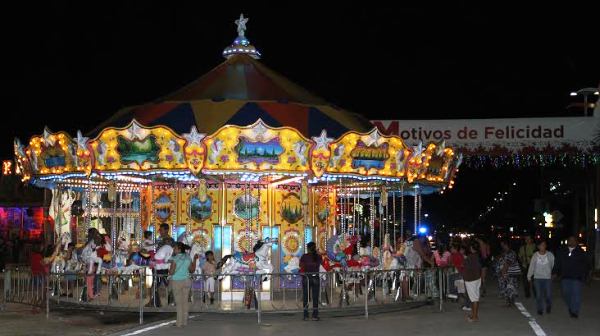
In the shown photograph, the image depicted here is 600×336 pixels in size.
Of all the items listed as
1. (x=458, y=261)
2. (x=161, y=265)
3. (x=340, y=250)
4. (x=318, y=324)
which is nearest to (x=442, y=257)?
(x=458, y=261)

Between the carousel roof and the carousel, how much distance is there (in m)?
0.04

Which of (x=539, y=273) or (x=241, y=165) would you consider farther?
(x=241, y=165)

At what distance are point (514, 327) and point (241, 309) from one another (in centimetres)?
515

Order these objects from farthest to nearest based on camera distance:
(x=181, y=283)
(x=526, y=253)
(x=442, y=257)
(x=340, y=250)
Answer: (x=526, y=253), (x=442, y=257), (x=340, y=250), (x=181, y=283)

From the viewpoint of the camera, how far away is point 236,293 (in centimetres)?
2102

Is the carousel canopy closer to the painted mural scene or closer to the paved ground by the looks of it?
the painted mural scene

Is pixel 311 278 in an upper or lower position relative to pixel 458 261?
lower

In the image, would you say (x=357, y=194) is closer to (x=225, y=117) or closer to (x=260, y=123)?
(x=225, y=117)

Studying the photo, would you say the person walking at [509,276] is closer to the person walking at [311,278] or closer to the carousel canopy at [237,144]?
the carousel canopy at [237,144]

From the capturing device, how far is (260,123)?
57.8ft

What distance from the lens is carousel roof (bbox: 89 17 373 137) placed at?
20234 mm

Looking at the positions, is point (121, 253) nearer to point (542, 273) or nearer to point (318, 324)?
point (318, 324)

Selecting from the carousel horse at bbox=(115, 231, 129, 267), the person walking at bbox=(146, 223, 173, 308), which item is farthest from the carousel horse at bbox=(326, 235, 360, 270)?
the carousel horse at bbox=(115, 231, 129, 267)

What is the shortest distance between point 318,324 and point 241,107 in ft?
22.7
